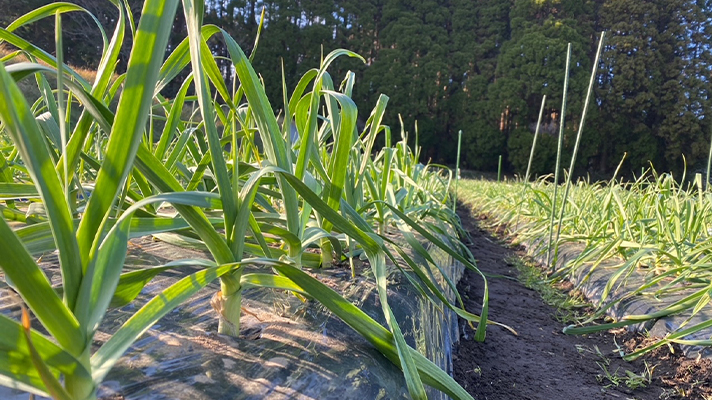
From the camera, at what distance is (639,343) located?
145 cm

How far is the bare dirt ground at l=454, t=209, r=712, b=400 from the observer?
1083mm

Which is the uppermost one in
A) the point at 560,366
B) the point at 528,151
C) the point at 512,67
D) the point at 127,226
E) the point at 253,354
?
the point at 512,67

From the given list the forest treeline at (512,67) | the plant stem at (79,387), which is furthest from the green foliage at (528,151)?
the plant stem at (79,387)

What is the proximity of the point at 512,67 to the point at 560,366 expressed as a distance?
18130 millimetres

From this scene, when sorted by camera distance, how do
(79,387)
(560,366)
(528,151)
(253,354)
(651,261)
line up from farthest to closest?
(528,151) < (651,261) < (560,366) < (253,354) < (79,387)

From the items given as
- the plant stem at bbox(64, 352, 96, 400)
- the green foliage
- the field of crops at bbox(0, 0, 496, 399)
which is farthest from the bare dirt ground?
the green foliage

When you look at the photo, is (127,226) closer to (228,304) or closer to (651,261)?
(228,304)

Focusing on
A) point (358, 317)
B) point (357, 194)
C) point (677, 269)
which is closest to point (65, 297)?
point (358, 317)

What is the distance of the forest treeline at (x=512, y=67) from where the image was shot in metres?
15.7

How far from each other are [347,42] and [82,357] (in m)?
19.9

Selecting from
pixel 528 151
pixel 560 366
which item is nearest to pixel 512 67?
pixel 528 151

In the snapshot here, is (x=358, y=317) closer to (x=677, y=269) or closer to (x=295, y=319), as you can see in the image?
(x=295, y=319)

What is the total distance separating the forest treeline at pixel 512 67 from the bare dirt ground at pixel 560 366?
13831mm

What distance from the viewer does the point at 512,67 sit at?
17.5 metres
